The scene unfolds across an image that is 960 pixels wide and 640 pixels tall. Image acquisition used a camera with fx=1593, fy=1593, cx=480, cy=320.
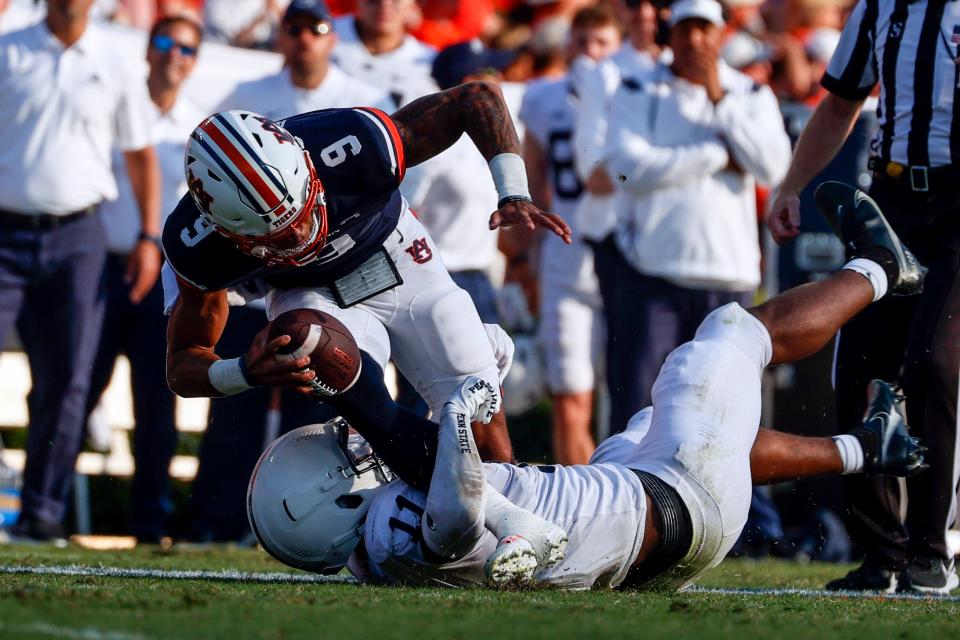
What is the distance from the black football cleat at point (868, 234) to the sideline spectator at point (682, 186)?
181 centimetres

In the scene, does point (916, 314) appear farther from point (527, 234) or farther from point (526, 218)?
point (527, 234)

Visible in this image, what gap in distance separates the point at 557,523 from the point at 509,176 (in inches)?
43.1

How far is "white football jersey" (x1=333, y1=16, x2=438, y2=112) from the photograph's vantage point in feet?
24.8

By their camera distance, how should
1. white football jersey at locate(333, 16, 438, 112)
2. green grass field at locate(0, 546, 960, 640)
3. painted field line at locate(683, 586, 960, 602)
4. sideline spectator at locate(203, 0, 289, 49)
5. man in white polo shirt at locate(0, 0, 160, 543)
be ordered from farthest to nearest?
1. sideline spectator at locate(203, 0, 289, 49)
2. white football jersey at locate(333, 16, 438, 112)
3. man in white polo shirt at locate(0, 0, 160, 543)
4. painted field line at locate(683, 586, 960, 602)
5. green grass field at locate(0, 546, 960, 640)

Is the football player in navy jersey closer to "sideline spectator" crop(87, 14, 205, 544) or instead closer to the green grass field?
the green grass field

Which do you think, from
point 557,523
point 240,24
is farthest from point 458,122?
point 240,24

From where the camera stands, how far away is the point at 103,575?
4711 millimetres

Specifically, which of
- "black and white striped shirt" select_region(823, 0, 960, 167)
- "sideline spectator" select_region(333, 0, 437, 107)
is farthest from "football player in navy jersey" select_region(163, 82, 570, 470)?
"sideline spectator" select_region(333, 0, 437, 107)

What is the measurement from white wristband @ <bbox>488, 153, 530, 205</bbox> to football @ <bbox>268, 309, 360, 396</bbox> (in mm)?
751

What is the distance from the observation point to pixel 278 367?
4.16 m

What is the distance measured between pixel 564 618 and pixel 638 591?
0.92 m

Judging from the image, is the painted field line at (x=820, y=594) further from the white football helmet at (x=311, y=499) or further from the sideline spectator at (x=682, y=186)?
the sideline spectator at (x=682, y=186)

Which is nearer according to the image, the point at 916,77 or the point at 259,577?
the point at 259,577

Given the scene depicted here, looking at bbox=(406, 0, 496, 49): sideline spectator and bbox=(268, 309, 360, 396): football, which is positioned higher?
bbox=(406, 0, 496, 49): sideline spectator
